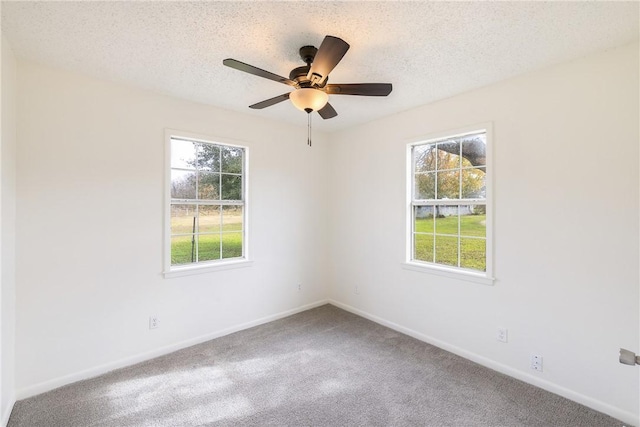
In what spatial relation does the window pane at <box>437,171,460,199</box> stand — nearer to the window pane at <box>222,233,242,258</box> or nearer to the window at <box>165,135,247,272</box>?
the window at <box>165,135,247,272</box>

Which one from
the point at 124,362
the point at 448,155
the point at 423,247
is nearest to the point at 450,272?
the point at 423,247

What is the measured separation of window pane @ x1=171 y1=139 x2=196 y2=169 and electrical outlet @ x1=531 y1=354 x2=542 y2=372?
3.61m

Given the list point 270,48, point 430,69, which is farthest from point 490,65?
point 270,48

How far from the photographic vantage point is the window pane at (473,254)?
2.80 metres

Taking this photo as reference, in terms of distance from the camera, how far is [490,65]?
7.46 ft

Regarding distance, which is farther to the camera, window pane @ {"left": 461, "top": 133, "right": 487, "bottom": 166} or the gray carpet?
window pane @ {"left": 461, "top": 133, "right": 487, "bottom": 166}

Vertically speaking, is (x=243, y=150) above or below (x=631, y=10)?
below

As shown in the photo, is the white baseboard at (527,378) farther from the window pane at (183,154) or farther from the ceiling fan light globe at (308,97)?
the window pane at (183,154)

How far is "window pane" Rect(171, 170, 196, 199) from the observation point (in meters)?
3.00

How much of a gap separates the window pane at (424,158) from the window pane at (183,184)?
8.11ft

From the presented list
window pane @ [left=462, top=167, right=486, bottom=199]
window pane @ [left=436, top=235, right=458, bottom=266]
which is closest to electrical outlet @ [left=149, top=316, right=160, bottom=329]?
window pane @ [left=436, top=235, right=458, bottom=266]

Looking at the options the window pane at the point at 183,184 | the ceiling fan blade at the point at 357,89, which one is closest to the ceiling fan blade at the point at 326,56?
the ceiling fan blade at the point at 357,89

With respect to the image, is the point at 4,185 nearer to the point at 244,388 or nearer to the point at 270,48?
the point at 270,48

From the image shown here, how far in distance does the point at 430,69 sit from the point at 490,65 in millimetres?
449
